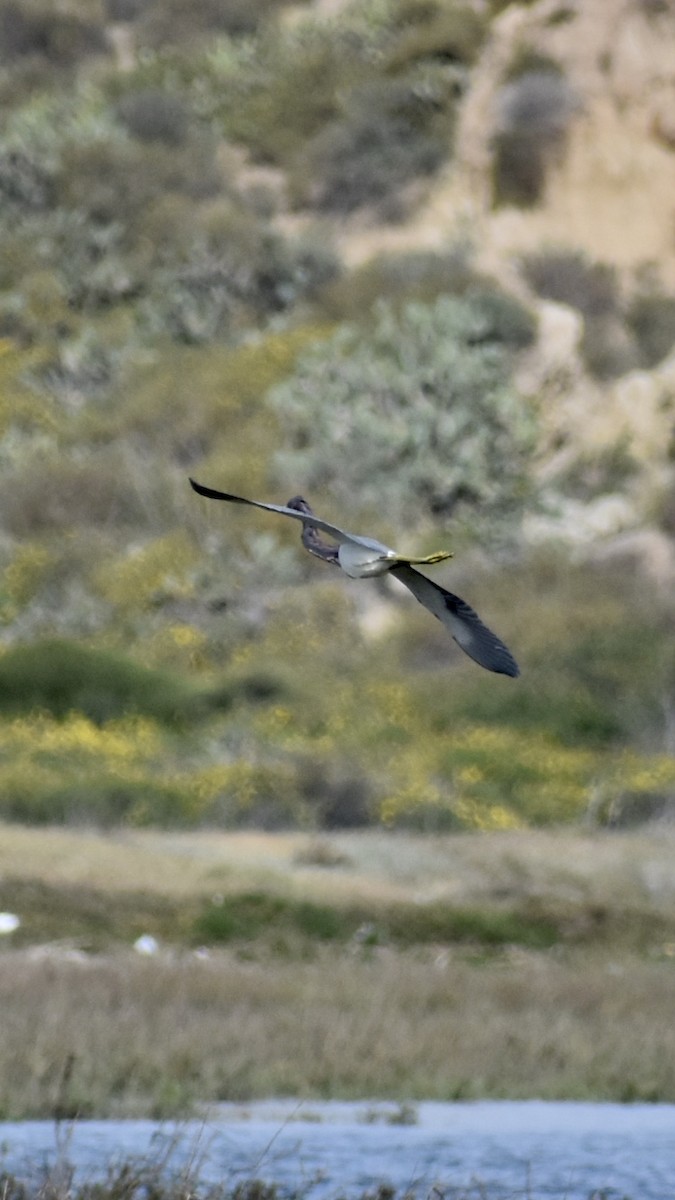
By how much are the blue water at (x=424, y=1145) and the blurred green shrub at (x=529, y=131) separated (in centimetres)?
4255

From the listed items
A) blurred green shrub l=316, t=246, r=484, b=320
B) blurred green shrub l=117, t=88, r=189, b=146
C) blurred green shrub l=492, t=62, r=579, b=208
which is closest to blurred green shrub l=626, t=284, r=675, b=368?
blurred green shrub l=492, t=62, r=579, b=208

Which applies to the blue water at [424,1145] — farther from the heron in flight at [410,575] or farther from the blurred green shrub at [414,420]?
the blurred green shrub at [414,420]

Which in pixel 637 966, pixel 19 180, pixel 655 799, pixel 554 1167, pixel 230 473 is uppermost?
pixel 19 180

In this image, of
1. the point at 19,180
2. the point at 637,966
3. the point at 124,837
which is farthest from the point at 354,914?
the point at 19,180

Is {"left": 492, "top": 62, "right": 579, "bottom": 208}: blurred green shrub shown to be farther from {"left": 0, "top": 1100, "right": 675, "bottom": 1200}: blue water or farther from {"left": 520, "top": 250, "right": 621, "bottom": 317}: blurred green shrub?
{"left": 0, "top": 1100, "right": 675, "bottom": 1200}: blue water

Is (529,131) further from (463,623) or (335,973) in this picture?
(463,623)

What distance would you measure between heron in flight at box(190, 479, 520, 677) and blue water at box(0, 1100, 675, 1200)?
4.82m

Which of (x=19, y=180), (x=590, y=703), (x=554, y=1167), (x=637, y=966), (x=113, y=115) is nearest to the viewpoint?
(x=554, y=1167)

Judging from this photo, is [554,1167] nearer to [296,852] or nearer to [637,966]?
[637,966]

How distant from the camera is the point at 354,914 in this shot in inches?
826

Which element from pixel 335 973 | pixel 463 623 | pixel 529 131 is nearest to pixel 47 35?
pixel 529 131

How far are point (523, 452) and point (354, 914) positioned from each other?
26.7m

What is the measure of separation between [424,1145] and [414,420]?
34.1 meters

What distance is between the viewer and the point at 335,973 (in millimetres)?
17359
